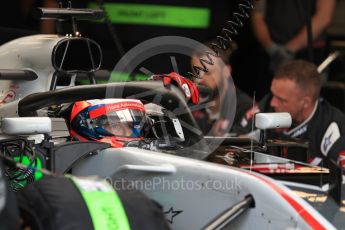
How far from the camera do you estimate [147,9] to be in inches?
307

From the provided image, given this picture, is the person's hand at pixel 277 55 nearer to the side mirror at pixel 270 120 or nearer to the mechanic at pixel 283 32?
the mechanic at pixel 283 32

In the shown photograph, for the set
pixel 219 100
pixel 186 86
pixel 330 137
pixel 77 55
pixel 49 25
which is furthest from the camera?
pixel 49 25

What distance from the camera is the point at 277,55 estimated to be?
23.4ft

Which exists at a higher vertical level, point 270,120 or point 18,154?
point 270,120

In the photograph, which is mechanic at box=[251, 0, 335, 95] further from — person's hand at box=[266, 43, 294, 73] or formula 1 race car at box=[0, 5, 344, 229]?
formula 1 race car at box=[0, 5, 344, 229]

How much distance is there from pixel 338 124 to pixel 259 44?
2.01 m

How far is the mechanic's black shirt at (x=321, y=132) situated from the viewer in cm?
527

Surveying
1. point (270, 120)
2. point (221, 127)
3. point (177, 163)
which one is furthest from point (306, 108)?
point (177, 163)

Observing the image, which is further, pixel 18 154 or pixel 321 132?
pixel 321 132

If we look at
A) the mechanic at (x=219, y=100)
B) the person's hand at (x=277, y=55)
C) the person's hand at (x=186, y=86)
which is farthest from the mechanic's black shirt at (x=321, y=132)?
the person's hand at (x=277, y=55)

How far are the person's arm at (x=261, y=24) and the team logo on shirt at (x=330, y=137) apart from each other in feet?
6.14

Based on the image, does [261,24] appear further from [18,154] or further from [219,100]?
[18,154]

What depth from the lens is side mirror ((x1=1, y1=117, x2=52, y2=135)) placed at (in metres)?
3.61

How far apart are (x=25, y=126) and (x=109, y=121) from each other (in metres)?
0.67
